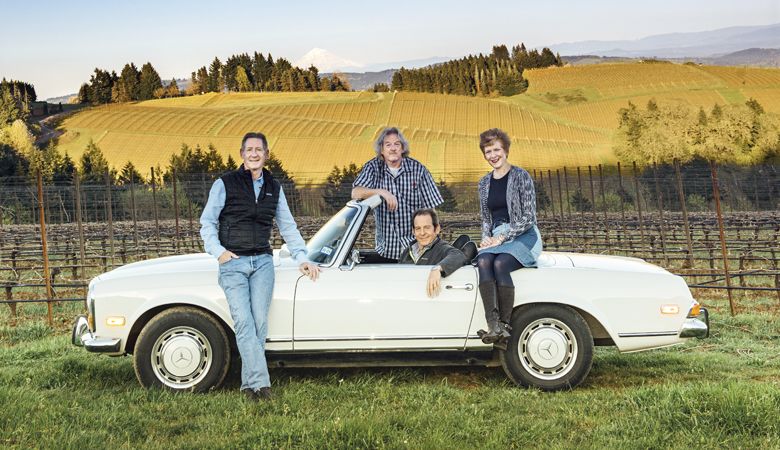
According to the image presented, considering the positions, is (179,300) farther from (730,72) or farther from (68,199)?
(730,72)

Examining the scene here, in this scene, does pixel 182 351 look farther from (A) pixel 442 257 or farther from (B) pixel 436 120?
(B) pixel 436 120

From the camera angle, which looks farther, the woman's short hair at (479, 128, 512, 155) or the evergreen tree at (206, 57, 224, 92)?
the evergreen tree at (206, 57, 224, 92)

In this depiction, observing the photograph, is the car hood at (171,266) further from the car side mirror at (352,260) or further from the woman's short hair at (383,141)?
the woman's short hair at (383,141)

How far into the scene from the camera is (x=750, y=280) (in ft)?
52.7

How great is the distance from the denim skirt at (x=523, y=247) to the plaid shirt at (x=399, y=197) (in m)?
0.72

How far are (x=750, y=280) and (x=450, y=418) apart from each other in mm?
12975

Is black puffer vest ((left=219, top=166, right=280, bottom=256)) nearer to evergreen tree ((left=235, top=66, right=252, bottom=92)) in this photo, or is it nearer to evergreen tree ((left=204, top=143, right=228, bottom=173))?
evergreen tree ((left=204, top=143, right=228, bottom=173))

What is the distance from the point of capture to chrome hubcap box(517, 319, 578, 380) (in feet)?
19.1

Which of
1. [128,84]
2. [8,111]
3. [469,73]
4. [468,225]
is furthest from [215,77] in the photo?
[468,225]

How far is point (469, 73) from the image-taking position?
146 metres

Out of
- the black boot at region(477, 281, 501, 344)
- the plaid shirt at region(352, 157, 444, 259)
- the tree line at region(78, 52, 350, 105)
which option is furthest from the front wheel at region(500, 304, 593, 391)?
the tree line at region(78, 52, 350, 105)


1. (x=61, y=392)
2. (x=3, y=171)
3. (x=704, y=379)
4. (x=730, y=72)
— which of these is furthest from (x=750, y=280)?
(x=730, y=72)

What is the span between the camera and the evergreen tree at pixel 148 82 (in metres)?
146

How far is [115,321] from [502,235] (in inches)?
112
